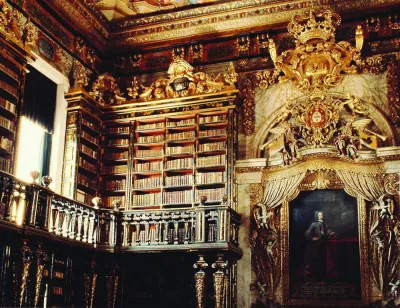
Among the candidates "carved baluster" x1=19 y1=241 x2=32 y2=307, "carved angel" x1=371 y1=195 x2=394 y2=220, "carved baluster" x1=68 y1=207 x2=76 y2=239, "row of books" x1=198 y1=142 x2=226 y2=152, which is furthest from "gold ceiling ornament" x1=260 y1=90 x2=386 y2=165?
"carved baluster" x1=19 y1=241 x2=32 y2=307

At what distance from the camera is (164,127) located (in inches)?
433

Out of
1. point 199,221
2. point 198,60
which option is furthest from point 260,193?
point 198,60

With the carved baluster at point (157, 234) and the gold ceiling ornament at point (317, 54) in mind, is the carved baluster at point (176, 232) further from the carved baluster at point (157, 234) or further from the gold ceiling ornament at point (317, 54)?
the gold ceiling ornament at point (317, 54)

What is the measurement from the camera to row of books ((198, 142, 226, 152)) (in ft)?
34.6

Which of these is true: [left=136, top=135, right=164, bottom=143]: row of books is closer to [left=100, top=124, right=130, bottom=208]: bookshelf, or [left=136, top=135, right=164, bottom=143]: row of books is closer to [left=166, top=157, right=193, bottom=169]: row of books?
[left=100, top=124, right=130, bottom=208]: bookshelf

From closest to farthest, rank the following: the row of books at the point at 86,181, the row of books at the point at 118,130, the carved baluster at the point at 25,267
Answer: the carved baluster at the point at 25,267 → the row of books at the point at 86,181 → the row of books at the point at 118,130

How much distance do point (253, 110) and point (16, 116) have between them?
4.18m

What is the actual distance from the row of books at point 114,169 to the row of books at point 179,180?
894 millimetres

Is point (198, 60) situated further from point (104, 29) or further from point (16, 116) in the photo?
point (16, 116)

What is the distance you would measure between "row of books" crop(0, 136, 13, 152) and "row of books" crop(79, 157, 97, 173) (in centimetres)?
193

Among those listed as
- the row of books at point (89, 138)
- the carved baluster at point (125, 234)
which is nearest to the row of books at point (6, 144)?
the row of books at point (89, 138)

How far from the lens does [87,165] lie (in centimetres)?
1083

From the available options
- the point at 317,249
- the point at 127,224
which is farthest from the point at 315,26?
the point at 127,224

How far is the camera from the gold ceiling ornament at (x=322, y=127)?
9.98 metres
